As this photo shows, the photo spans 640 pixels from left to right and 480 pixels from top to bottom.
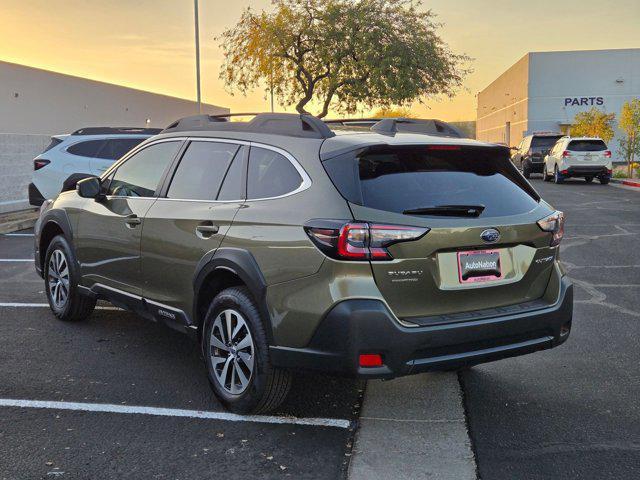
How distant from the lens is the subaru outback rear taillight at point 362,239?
3736 millimetres

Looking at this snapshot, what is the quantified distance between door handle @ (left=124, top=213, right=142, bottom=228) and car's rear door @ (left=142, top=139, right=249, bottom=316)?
13cm

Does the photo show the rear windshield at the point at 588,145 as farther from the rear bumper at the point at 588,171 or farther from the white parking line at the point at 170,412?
the white parking line at the point at 170,412

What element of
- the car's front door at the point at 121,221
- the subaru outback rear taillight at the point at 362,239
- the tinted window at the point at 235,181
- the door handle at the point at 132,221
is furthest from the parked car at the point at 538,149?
the subaru outback rear taillight at the point at 362,239

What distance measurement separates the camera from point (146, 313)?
5383 mm

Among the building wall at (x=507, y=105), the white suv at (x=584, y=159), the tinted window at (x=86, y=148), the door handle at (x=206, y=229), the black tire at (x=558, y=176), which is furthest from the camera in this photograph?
the building wall at (x=507, y=105)

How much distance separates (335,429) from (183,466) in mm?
937

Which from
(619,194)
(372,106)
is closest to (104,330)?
(619,194)

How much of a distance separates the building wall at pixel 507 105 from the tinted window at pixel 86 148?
144ft

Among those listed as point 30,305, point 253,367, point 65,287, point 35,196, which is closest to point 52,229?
point 65,287

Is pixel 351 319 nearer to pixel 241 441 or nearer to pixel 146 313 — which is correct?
pixel 241 441

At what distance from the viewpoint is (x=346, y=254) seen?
3.74m

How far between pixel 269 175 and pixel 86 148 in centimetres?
1010

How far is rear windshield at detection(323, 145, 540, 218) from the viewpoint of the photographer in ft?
12.9

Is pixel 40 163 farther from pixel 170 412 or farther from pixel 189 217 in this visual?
pixel 170 412
